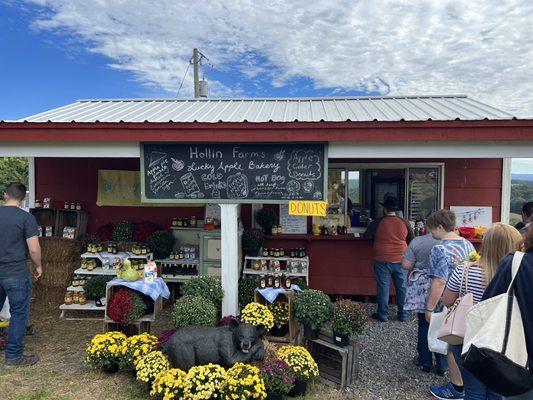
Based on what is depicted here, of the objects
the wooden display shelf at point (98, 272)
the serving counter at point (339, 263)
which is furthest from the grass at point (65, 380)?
the serving counter at point (339, 263)

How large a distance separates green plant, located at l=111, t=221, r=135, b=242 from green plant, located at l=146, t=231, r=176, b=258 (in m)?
0.46

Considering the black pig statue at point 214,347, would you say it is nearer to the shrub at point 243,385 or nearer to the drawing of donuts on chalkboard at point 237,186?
the shrub at point 243,385

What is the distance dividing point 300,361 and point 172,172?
2.73 metres

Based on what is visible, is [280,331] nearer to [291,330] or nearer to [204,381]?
[291,330]

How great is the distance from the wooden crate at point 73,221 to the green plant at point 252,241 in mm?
3128

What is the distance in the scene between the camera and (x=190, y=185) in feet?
15.8

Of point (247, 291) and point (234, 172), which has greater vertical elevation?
point (234, 172)

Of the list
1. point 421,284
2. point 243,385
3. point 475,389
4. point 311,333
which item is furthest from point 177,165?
point 475,389

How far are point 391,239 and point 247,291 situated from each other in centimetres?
225

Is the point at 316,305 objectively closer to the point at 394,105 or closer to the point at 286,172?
the point at 286,172

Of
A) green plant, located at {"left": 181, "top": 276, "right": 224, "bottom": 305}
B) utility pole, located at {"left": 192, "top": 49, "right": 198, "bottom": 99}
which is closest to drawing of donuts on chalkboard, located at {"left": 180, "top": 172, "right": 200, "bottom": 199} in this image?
green plant, located at {"left": 181, "top": 276, "right": 224, "bottom": 305}

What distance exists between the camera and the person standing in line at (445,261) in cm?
340

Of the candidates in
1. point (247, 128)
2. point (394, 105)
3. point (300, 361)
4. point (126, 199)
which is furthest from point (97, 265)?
point (394, 105)

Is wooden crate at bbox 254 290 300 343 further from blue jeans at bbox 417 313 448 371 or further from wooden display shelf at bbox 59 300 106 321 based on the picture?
wooden display shelf at bbox 59 300 106 321
